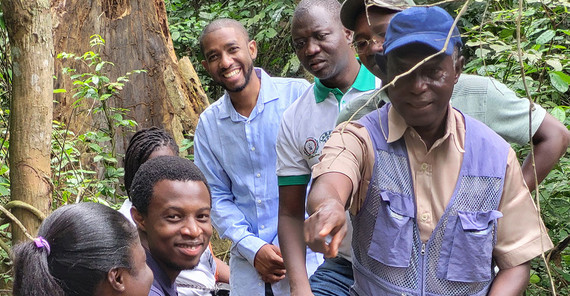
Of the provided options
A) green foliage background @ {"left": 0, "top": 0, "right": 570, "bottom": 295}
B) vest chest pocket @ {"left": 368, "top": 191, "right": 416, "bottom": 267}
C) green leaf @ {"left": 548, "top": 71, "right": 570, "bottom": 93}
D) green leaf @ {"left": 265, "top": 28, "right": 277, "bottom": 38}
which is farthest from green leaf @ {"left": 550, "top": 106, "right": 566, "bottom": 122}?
green leaf @ {"left": 265, "top": 28, "right": 277, "bottom": 38}

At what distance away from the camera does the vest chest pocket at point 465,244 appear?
2.30m

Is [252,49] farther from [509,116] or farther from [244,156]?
[509,116]

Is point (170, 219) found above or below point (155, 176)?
below

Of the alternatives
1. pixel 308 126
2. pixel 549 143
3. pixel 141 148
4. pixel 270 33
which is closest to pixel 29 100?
pixel 141 148

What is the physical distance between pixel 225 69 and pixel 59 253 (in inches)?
74.0

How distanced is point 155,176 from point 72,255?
0.71m

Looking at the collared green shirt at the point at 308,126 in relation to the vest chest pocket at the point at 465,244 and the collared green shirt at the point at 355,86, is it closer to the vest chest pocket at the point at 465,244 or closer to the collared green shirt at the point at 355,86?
the collared green shirt at the point at 355,86

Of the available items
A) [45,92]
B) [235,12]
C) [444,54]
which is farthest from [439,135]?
[235,12]

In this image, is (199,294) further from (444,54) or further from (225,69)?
(444,54)

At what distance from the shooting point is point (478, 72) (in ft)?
13.9

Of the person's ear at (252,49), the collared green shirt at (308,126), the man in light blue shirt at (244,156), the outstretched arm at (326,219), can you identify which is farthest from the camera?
the person's ear at (252,49)

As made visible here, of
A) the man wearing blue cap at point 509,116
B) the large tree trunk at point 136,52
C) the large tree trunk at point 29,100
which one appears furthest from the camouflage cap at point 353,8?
the large tree trunk at point 136,52

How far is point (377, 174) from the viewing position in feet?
7.77

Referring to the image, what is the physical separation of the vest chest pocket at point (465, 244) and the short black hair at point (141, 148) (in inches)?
73.2
